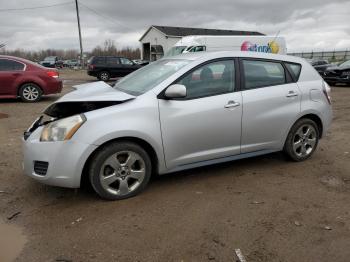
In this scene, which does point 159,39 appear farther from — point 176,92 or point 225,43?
point 176,92

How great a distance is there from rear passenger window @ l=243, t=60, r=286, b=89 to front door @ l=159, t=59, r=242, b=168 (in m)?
0.23

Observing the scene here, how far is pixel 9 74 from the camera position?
1112 centimetres

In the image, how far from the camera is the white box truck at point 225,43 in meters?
22.3

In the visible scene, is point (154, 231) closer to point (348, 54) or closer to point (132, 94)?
point (132, 94)

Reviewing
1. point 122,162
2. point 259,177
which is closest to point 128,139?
point 122,162

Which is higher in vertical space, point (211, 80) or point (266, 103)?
point (211, 80)

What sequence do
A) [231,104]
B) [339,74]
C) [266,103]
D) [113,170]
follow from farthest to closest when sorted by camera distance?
[339,74]
[266,103]
[231,104]
[113,170]

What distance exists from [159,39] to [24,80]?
1418 inches

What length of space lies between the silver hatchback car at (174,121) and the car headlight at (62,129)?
1 cm

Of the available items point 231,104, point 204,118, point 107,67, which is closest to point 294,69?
point 231,104

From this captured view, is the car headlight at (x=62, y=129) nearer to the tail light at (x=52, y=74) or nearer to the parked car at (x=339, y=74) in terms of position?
the tail light at (x=52, y=74)

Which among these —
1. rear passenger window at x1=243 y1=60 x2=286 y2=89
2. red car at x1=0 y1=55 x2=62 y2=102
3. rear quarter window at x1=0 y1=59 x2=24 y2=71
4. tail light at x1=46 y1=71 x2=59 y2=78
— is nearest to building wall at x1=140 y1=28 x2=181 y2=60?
tail light at x1=46 y1=71 x2=59 y2=78

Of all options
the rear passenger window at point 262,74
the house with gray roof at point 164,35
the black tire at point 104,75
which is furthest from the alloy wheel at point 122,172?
the house with gray roof at point 164,35

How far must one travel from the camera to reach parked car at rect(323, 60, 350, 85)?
16.8 meters
